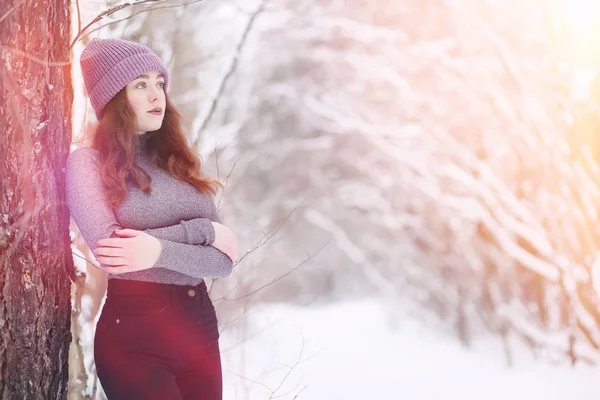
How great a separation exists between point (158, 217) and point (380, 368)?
19.1ft

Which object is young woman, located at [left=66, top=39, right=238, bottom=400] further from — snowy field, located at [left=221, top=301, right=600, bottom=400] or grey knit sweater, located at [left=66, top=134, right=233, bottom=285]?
snowy field, located at [left=221, top=301, right=600, bottom=400]

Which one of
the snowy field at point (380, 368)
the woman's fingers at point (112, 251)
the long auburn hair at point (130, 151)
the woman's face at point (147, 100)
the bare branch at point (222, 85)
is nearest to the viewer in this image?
the woman's fingers at point (112, 251)

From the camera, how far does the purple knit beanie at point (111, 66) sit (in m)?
1.70

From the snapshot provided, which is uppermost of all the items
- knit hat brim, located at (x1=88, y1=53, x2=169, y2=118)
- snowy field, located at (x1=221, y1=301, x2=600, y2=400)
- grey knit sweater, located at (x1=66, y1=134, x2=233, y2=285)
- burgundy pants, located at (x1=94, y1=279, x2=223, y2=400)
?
knit hat brim, located at (x1=88, y1=53, x2=169, y2=118)

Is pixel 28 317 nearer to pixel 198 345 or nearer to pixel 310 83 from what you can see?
pixel 198 345

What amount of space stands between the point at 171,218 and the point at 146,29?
2.48m

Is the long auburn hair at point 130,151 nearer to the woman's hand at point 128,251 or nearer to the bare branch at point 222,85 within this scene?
the woman's hand at point 128,251

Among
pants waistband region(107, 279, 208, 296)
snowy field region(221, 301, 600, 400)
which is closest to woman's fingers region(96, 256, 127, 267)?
pants waistband region(107, 279, 208, 296)

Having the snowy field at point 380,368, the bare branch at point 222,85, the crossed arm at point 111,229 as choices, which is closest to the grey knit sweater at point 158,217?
the crossed arm at point 111,229

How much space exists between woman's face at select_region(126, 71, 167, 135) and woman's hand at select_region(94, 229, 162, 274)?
37 cm

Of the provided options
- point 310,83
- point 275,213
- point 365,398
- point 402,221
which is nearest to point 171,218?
point 365,398

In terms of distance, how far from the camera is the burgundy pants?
1.56m

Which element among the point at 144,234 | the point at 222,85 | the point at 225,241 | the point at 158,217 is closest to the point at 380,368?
the point at 222,85

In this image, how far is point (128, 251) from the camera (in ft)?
4.96
